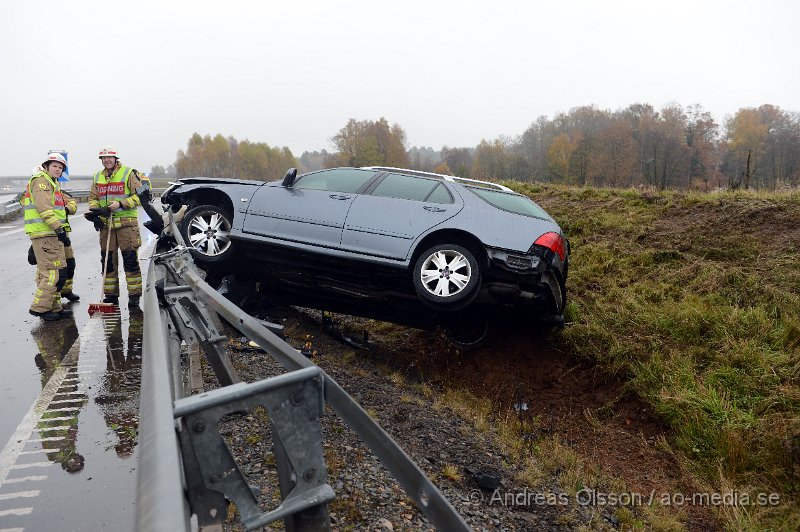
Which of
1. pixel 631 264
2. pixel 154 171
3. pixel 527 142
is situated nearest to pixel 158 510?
pixel 631 264

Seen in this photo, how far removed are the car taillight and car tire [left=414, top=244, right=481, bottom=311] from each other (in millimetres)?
632

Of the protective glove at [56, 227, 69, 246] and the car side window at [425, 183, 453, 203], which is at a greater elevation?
the car side window at [425, 183, 453, 203]

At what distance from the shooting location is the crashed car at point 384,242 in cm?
481

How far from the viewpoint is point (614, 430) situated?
504 centimetres

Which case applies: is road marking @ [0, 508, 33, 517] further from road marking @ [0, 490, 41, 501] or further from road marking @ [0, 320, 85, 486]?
road marking @ [0, 320, 85, 486]

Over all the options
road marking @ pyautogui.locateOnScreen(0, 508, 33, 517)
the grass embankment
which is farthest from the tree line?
road marking @ pyautogui.locateOnScreen(0, 508, 33, 517)

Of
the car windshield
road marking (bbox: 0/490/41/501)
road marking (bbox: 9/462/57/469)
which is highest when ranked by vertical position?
the car windshield

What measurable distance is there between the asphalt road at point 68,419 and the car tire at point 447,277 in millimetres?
2585

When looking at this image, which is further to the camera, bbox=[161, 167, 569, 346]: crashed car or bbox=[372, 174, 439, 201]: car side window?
bbox=[372, 174, 439, 201]: car side window

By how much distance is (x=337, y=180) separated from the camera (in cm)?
538

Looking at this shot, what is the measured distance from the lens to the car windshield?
5.05 meters

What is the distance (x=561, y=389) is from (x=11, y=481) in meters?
4.95

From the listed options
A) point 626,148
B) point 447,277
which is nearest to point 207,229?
point 447,277

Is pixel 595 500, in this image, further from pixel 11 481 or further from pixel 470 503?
pixel 11 481
